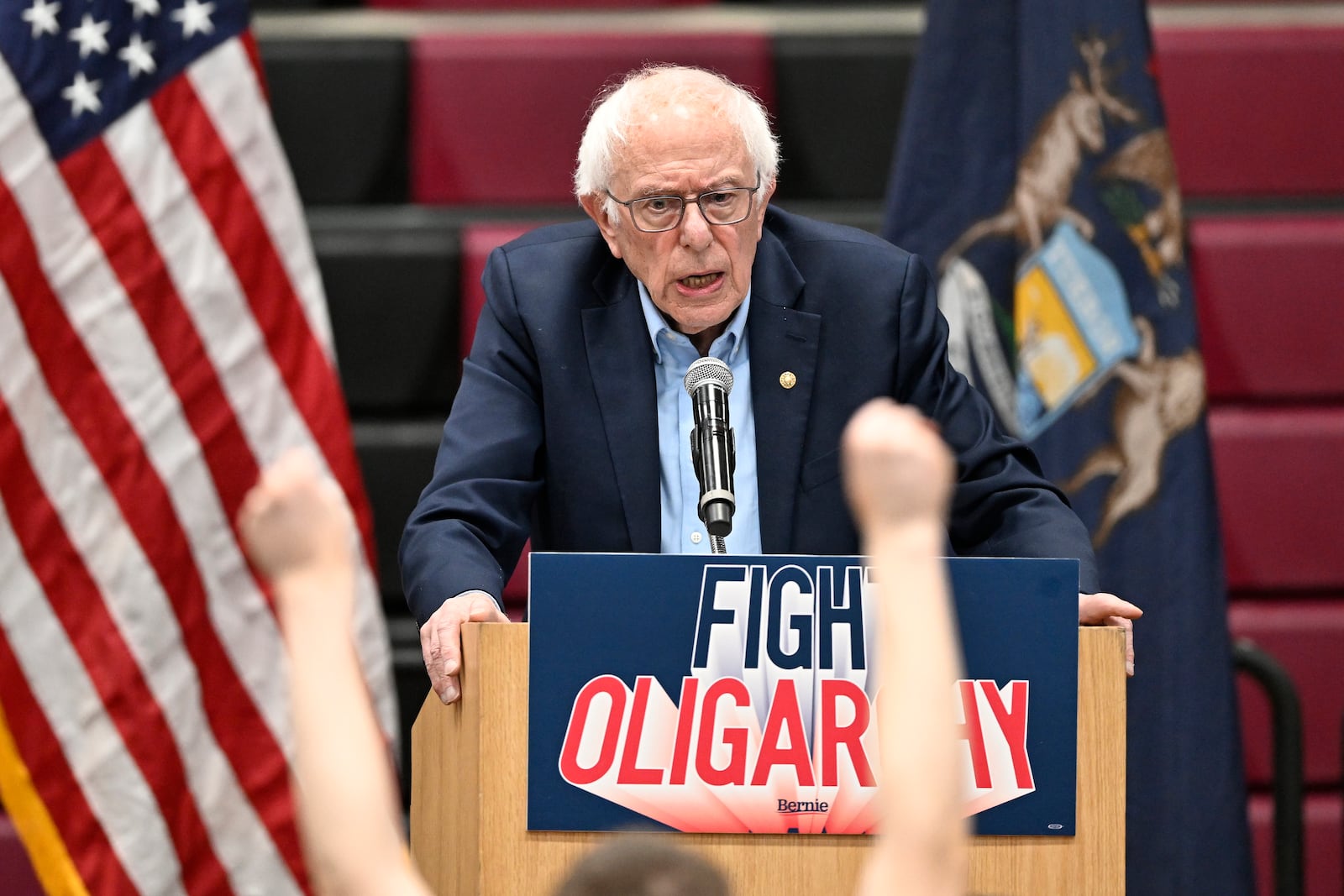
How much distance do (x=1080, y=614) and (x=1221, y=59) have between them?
2.40m

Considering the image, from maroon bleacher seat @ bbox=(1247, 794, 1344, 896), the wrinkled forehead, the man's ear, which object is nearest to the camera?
the wrinkled forehead

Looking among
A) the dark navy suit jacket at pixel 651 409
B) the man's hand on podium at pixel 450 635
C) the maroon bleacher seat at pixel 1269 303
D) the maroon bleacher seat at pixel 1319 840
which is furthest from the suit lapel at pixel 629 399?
the maroon bleacher seat at pixel 1319 840

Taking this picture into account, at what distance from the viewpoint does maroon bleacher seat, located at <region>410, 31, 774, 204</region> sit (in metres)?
3.77

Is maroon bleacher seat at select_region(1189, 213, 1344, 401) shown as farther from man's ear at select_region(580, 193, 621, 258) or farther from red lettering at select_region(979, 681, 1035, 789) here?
red lettering at select_region(979, 681, 1035, 789)

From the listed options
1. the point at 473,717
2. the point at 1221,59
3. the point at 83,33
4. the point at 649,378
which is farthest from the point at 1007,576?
the point at 1221,59

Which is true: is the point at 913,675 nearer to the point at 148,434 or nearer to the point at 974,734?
the point at 974,734

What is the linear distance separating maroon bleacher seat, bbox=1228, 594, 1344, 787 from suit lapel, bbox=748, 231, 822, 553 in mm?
1953

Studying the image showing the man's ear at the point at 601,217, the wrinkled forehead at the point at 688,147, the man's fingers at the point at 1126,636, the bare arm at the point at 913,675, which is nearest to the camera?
the bare arm at the point at 913,675

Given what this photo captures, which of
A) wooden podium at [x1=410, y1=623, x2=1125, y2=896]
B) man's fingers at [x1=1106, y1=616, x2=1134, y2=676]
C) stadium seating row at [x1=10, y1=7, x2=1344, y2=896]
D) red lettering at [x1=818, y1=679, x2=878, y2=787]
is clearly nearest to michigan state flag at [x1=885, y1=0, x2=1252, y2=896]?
stadium seating row at [x1=10, y1=7, x2=1344, y2=896]

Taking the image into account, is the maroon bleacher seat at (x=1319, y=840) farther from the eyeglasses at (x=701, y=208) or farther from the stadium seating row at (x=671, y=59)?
the eyeglasses at (x=701, y=208)

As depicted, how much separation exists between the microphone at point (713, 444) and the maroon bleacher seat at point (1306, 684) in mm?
2299

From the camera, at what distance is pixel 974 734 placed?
1658mm

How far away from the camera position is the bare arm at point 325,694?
109 centimetres

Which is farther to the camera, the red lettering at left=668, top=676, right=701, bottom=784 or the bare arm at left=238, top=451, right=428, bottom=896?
the red lettering at left=668, top=676, right=701, bottom=784
